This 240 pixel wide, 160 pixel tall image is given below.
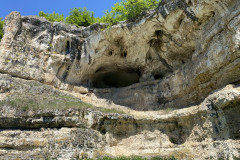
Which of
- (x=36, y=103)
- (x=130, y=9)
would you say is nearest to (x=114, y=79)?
(x=130, y=9)

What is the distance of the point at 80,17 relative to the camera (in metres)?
25.6

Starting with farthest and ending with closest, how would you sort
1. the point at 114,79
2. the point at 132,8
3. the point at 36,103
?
1. the point at 114,79
2. the point at 132,8
3. the point at 36,103

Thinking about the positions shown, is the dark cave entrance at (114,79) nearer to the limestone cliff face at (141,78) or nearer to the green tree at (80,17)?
the limestone cliff face at (141,78)

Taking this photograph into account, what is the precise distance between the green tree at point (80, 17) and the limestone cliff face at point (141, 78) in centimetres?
548

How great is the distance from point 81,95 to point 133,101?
5.26 meters

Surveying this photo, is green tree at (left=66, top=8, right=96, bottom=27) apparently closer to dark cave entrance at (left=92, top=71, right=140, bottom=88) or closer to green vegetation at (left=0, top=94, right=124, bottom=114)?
dark cave entrance at (left=92, top=71, right=140, bottom=88)

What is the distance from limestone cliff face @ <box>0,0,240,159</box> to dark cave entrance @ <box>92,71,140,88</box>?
0.13 meters

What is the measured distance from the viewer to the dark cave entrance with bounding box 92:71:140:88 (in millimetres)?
23625

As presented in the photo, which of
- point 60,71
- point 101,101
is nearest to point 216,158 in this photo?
point 101,101

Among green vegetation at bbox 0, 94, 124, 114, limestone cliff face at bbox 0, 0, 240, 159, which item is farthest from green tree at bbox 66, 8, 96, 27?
green vegetation at bbox 0, 94, 124, 114

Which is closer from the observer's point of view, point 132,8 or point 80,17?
point 132,8

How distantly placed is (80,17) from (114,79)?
376 inches

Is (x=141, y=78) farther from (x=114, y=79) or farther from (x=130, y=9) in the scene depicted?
(x=130, y=9)

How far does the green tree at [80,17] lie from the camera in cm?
2550
